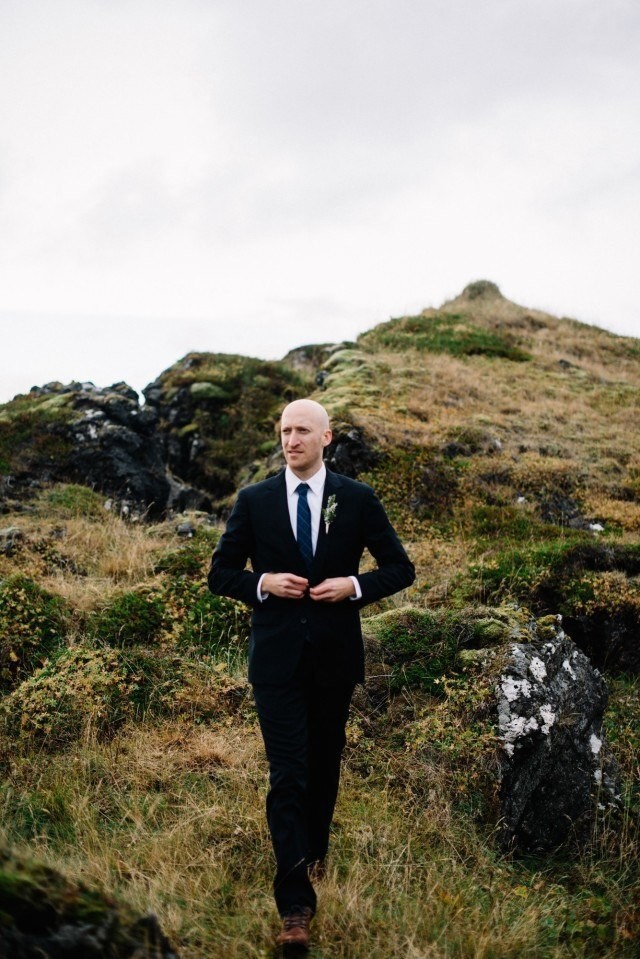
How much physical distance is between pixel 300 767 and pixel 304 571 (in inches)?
40.7

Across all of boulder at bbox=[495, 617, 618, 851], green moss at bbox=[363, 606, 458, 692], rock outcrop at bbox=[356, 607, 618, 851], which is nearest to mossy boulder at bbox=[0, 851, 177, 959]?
rock outcrop at bbox=[356, 607, 618, 851]

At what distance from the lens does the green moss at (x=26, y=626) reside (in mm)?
6027

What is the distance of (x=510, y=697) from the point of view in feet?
16.8

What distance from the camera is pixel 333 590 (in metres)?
3.50

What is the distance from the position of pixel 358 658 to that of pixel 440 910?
4.36ft

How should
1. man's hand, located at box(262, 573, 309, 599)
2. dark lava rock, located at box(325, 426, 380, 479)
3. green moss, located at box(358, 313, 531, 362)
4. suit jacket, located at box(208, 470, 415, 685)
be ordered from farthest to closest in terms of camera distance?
green moss, located at box(358, 313, 531, 362) → dark lava rock, located at box(325, 426, 380, 479) → suit jacket, located at box(208, 470, 415, 685) → man's hand, located at box(262, 573, 309, 599)

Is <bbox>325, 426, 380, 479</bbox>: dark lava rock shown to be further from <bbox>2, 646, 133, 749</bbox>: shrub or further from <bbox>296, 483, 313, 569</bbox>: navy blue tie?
<bbox>296, 483, 313, 569</bbox>: navy blue tie

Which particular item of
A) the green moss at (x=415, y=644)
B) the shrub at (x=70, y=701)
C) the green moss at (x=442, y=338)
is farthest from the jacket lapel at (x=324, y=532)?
the green moss at (x=442, y=338)

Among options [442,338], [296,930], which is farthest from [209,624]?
[442,338]

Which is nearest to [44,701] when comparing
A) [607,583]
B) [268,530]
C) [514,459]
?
[268,530]

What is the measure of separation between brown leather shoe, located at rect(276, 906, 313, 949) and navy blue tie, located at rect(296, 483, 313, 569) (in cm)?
169

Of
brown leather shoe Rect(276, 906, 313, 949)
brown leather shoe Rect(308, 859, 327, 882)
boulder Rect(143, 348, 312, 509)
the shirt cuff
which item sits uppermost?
boulder Rect(143, 348, 312, 509)

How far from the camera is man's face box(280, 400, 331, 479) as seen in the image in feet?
12.3

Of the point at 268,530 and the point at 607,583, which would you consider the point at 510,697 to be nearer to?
the point at 268,530
